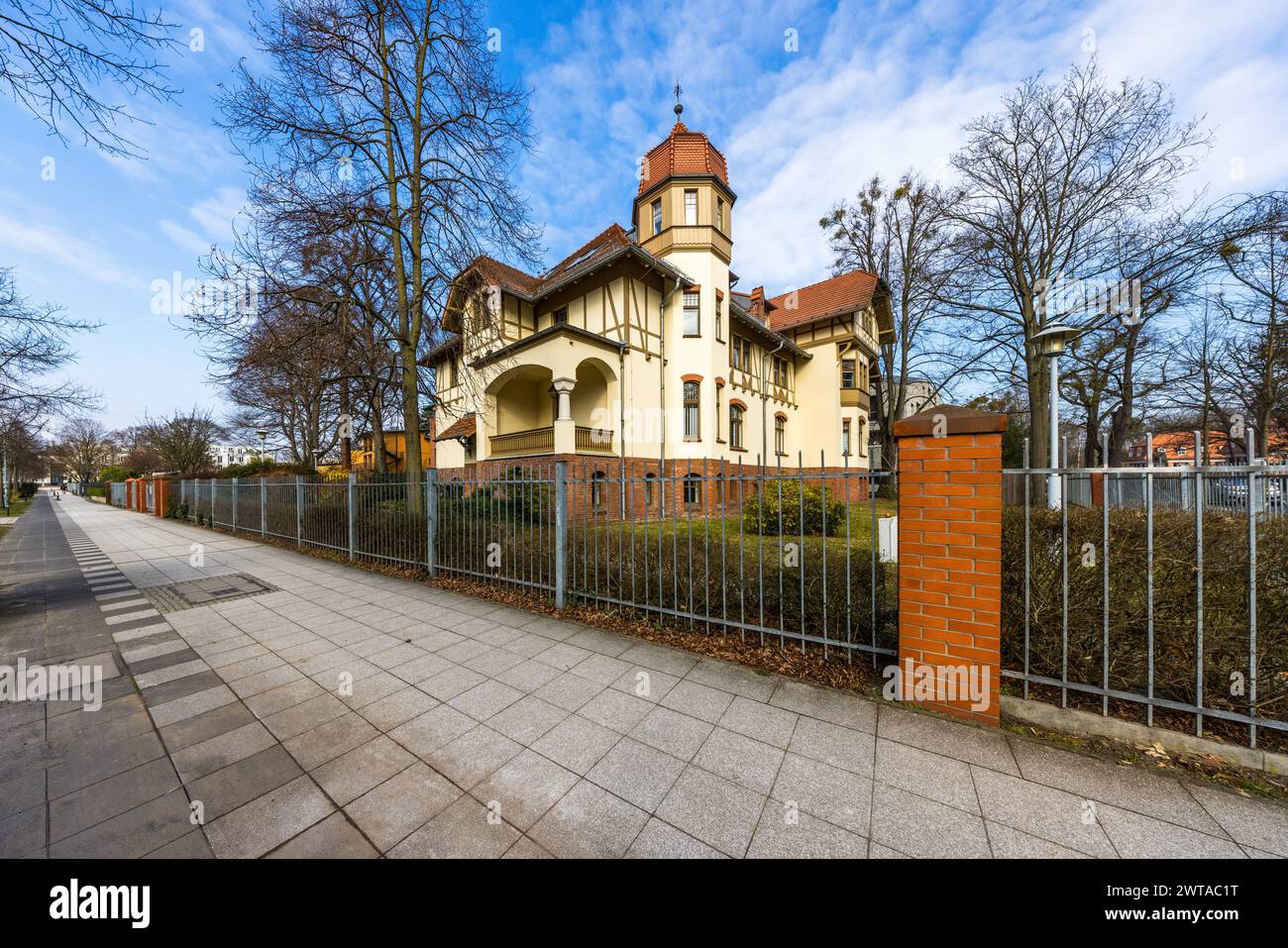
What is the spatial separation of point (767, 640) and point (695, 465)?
1142 cm

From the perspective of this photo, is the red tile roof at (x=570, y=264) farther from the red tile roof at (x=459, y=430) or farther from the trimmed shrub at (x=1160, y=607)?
the trimmed shrub at (x=1160, y=607)

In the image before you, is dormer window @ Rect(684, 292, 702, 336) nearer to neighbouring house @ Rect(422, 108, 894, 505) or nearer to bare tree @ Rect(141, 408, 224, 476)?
neighbouring house @ Rect(422, 108, 894, 505)

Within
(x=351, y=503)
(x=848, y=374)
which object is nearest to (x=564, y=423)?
(x=351, y=503)

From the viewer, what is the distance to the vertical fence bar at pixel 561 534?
5.31 meters

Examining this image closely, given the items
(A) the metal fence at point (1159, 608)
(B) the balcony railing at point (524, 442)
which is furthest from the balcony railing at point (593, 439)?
(A) the metal fence at point (1159, 608)

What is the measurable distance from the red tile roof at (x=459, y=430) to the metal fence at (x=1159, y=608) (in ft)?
60.8

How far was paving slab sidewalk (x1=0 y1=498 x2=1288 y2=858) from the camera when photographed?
2.02 m

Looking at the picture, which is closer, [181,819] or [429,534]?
[181,819]

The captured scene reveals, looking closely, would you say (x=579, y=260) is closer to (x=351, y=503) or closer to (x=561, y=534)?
(x=351, y=503)

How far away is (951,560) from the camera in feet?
9.60

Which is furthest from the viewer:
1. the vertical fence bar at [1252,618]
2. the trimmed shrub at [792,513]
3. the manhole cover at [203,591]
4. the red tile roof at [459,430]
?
the red tile roof at [459,430]
